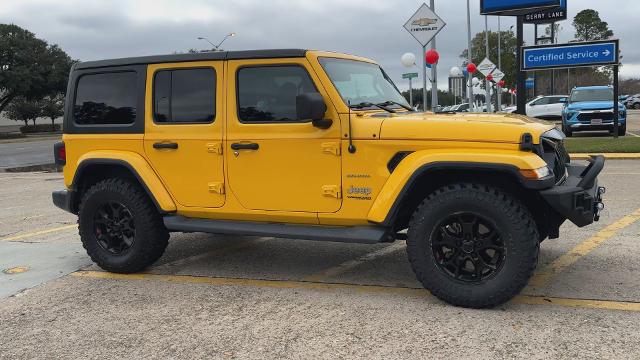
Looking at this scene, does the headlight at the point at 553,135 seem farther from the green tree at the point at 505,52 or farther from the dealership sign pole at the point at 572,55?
the green tree at the point at 505,52

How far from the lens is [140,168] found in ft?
16.1

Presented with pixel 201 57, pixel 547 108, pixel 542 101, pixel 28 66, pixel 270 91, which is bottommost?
pixel 270 91

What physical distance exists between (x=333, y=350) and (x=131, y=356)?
3.81 ft

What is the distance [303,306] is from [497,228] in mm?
1422

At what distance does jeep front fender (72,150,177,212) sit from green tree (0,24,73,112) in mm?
47978

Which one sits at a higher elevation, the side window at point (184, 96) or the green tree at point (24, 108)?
the green tree at point (24, 108)

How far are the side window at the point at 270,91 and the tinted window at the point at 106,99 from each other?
41.3 inches

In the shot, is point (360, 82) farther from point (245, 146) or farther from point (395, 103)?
point (245, 146)

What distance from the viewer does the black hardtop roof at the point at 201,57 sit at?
448cm

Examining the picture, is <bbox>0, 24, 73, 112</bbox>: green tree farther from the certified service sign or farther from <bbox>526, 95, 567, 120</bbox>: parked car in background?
the certified service sign

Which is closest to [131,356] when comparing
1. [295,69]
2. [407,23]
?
[295,69]

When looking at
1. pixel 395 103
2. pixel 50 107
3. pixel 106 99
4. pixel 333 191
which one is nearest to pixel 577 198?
pixel 333 191

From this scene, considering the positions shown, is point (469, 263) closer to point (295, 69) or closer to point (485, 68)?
point (295, 69)

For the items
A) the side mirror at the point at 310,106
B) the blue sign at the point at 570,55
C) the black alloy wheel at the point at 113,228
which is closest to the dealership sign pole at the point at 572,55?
the blue sign at the point at 570,55
